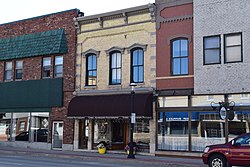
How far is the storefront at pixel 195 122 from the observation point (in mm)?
21828

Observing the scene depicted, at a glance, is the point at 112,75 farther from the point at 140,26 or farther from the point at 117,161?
the point at 117,161

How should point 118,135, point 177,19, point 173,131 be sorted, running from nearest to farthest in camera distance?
point 173,131 < point 177,19 < point 118,135

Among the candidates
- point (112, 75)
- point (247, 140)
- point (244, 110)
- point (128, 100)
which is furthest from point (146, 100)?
point (247, 140)

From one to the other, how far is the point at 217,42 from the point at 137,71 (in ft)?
18.0

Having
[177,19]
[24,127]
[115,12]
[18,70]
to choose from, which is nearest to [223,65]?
[177,19]

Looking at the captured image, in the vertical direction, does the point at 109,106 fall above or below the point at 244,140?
above

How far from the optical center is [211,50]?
23.1 meters

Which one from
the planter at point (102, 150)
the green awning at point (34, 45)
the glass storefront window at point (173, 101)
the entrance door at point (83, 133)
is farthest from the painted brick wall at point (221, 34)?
the green awning at point (34, 45)

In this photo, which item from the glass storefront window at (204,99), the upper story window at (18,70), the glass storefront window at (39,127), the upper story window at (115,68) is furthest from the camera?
the upper story window at (18,70)

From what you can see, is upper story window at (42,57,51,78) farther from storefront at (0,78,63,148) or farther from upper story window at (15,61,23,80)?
upper story window at (15,61,23,80)

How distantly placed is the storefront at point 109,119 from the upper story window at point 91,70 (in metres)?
1.27

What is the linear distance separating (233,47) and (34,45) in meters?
15.1

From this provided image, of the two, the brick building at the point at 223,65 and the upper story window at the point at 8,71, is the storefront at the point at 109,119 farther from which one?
the upper story window at the point at 8,71

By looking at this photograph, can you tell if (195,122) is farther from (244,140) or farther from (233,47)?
(244,140)
